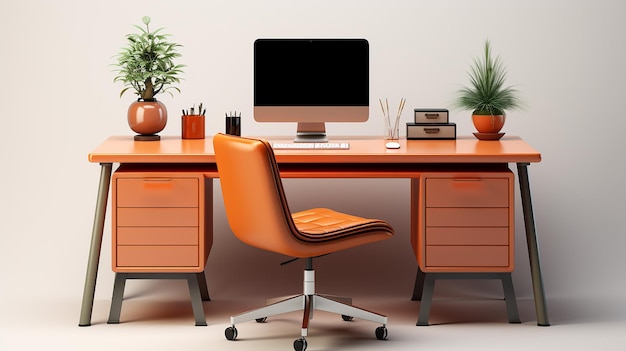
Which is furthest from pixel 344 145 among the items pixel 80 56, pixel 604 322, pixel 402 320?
pixel 80 56

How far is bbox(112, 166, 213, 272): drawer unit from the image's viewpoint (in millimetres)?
5844

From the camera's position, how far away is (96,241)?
19.4 feet

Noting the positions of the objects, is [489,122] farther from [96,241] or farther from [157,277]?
[96,241]

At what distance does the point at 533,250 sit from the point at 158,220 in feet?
6.13

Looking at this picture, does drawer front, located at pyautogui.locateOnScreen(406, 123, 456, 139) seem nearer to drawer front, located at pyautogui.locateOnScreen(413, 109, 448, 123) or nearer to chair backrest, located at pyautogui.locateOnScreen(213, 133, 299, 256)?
drawer front, located at pyautogui.locateOnScreen(413, 109, 448, 123)

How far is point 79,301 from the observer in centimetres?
658

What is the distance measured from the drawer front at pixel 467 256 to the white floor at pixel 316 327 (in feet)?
1.08

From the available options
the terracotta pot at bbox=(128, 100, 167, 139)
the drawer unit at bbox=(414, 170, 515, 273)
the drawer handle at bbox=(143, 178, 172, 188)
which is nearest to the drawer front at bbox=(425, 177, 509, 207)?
the drawer unit at bbox=(414, 170, 515, 273)

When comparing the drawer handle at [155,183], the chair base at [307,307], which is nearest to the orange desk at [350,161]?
the drawer handle at [155,183]

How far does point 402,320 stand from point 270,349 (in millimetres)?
858

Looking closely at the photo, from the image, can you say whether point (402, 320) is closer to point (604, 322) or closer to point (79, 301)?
point (604, 322)

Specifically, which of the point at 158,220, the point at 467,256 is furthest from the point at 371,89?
the point at 158,220

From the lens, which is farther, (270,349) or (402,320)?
(402,320)

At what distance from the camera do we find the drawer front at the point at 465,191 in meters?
5.87
